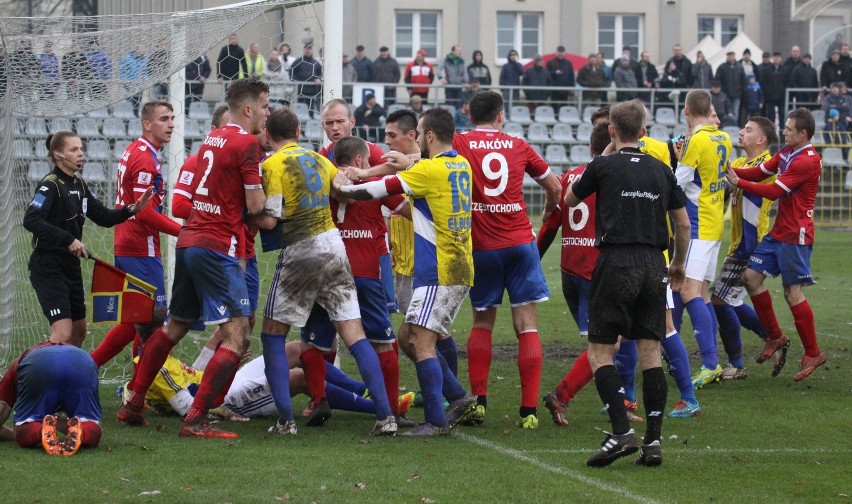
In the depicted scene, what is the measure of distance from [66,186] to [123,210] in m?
0.42

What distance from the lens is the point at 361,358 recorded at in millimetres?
7531

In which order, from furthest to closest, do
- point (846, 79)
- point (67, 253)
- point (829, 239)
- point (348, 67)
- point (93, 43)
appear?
point (846, 79), point (348, 67), point (829, 239), point (93, 43), point (67, 253)

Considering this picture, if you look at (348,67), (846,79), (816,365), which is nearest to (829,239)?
(846,79)

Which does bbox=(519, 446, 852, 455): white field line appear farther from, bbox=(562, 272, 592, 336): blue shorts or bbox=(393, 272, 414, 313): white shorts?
bbox=(393, 272, 414, 313): white shorts

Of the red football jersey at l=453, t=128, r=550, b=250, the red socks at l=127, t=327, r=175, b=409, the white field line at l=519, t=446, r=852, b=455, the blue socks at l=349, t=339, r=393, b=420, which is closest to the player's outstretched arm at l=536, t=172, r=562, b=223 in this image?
the red football jersey at l=453, t=128, r=550, b=250

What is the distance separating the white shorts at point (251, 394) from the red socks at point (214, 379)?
27.5 inches

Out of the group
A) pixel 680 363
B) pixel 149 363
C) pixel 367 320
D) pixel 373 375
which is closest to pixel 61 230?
pixel 149 363

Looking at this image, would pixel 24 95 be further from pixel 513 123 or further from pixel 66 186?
pixel 513 123

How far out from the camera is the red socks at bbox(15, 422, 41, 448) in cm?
701

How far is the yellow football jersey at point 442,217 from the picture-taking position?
752 cm

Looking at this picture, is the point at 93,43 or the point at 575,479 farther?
the point at 93,43

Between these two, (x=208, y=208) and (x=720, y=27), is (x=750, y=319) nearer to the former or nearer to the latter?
(x=208, y=208)

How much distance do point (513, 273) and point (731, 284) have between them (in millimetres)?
3172

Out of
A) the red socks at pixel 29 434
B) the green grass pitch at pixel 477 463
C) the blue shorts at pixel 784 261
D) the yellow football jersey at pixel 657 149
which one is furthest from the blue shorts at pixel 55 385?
the blue shorts at pixel 784 261
